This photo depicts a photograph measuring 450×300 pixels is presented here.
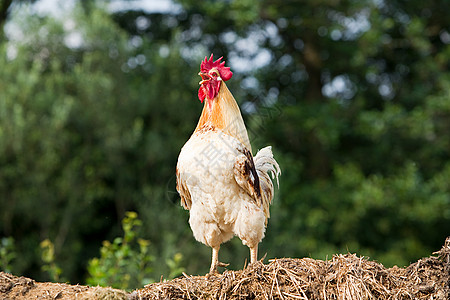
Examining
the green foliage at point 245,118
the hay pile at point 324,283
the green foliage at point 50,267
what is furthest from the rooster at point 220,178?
the green foliage at point 245,118

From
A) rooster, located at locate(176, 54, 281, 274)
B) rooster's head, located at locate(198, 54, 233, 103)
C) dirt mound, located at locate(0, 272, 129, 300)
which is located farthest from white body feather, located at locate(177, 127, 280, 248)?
dirt mound, located at locate(0, 272, 129, 300)

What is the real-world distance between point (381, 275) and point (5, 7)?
1050cm

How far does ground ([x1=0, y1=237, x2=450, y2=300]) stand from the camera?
3.16 meters

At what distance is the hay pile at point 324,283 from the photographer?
316 centimetres

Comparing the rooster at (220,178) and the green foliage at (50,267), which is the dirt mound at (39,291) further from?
the green foliage at (50,267)

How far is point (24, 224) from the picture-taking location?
9664 millimetres

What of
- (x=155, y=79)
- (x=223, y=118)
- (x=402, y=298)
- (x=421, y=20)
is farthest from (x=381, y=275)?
(x=421, y=20)

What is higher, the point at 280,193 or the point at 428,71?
the point at 428,71

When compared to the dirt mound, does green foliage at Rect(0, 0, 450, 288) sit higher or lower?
higher

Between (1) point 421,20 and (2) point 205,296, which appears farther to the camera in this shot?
(1) point 421,20

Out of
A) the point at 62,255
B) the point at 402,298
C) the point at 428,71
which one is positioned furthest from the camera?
the point at 428,71

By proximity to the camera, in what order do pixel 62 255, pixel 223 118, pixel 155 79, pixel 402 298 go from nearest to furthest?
pixel 402 298 < pixel 223 118 < pixel 62 255 < pixel 155 79

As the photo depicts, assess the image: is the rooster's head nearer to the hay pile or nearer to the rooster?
the rooster

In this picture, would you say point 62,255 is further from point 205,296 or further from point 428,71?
point 428,71
